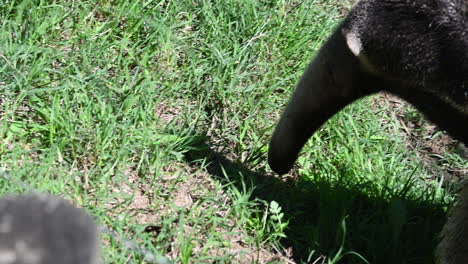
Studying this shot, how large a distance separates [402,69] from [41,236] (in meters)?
2.47

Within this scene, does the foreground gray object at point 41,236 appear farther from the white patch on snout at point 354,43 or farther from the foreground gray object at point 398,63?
the white patch on snout at point 354,43

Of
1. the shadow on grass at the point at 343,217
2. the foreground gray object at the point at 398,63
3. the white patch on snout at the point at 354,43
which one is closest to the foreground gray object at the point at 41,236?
the foreground gray object at the point at 398,63

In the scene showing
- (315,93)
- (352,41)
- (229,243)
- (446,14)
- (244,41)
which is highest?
(446,14)

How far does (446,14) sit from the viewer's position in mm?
2979

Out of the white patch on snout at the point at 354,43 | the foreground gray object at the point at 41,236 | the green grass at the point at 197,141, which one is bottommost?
the green grass at the point at 197,141

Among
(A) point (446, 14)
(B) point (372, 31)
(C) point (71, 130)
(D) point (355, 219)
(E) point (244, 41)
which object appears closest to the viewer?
(A) point (446, 14)

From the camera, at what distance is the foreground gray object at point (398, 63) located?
300 centimetres

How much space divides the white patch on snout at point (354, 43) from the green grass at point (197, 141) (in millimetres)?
986

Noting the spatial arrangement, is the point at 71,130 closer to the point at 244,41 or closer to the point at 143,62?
the point at 143,62

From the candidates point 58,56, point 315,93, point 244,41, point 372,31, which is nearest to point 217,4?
point 244,41

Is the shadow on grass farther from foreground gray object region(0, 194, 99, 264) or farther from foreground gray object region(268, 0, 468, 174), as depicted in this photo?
foreground gray object region(0, 194, 99, 264)

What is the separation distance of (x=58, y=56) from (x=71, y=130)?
2.16 ft

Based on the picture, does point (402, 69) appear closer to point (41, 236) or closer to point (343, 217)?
point (343, 217)

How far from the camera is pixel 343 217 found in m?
3.80
